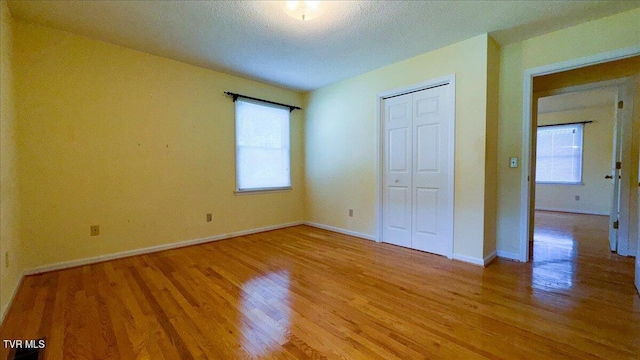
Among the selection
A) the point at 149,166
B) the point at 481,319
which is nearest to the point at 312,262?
the point at 481,319

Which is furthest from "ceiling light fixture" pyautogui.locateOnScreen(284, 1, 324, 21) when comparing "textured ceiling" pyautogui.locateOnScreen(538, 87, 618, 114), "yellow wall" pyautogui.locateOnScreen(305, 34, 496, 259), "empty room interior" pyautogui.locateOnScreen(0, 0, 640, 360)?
"textured ceiling" pyautogui.locateOnScreen(538, 87, 618, 114)

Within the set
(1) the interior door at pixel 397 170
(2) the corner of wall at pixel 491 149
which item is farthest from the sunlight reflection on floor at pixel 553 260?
(1) the interior door at pixel 397 170

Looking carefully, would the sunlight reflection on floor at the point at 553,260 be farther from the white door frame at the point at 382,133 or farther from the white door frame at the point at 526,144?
the white door frame at the point at 382,133

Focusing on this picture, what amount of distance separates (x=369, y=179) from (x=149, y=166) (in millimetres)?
2989

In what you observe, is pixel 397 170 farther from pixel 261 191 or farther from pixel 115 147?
pixel 115 147

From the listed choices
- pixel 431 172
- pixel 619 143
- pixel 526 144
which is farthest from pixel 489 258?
pixel 619 143

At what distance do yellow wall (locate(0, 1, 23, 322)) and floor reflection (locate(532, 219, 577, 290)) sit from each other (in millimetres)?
4318

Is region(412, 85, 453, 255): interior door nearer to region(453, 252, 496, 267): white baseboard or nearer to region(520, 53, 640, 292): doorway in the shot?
region(453, 252, 496, 267): white baseboard

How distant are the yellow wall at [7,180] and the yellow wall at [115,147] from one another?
21 centimetres

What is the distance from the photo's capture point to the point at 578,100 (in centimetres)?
515

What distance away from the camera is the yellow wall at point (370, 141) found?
2771 mm

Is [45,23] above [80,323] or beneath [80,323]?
above

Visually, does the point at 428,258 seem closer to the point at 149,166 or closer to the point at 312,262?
the point at 312,262

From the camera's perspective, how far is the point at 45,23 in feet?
8.20
